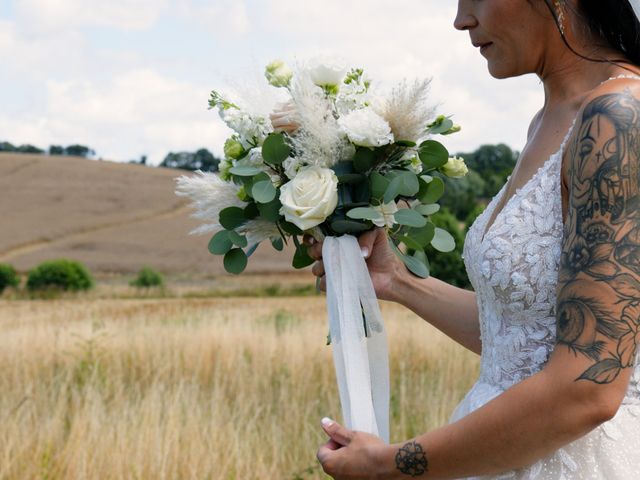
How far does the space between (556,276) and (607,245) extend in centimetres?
20

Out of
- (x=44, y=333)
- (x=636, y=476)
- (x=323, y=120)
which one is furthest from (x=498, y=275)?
(x=44, y=333)

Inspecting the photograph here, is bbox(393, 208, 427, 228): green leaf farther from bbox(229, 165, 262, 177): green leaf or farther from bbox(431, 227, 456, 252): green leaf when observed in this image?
bbox(229, 165, 262, 177): green leaf

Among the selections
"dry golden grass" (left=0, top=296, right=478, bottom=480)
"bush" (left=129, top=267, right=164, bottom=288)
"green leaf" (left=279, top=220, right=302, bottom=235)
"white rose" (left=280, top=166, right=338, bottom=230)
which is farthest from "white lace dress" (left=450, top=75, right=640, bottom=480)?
"bush" (left=129, top=267, right=164, bottom=288)

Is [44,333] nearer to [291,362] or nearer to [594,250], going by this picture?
[291,362]

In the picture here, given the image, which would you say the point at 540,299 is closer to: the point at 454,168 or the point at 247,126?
the point at 454,168

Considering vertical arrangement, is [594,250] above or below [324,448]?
above

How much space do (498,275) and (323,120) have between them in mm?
581

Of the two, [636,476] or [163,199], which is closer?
[636,476]

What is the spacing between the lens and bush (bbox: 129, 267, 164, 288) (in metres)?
38.8

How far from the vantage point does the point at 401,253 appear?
2.08 meters

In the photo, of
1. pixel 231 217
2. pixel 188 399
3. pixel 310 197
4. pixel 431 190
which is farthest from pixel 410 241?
pixel 188 399

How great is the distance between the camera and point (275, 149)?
189 centimetres

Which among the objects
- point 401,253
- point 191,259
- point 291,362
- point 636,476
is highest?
point 401,253

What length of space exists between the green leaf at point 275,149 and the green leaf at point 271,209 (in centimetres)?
10
